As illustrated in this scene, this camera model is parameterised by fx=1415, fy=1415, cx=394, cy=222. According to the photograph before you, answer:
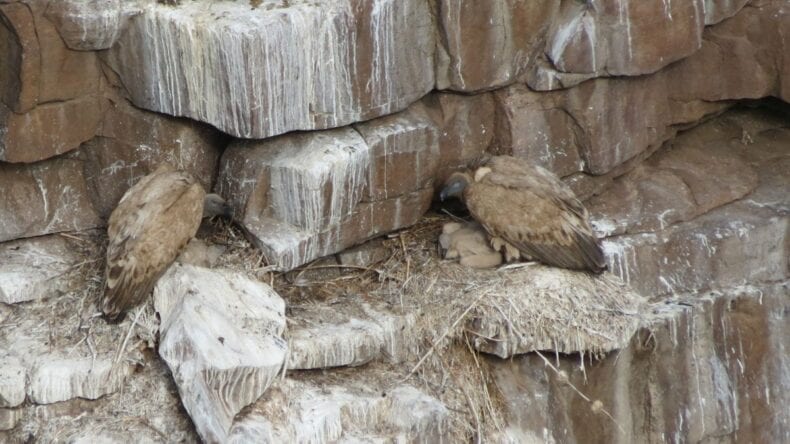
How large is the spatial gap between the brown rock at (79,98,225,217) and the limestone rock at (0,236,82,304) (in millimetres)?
423

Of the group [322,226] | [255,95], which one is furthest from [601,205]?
[255,95]

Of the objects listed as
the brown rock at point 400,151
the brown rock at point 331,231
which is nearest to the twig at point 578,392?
the brown rock at point 331,231

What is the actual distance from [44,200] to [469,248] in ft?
10.0

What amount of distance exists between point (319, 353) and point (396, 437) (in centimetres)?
75

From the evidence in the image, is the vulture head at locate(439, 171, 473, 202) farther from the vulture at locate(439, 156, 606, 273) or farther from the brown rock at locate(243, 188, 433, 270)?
the brown rock at locate(243, 188, 433, 270)

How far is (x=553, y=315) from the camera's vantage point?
981 cm

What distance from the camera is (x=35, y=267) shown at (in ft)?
31.4

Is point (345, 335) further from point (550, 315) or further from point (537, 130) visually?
point (537, 130)

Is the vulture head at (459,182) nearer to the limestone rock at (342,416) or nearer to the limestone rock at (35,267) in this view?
the limestone rock at (342,416)

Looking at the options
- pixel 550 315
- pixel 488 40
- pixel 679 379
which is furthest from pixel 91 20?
pixel 679 379

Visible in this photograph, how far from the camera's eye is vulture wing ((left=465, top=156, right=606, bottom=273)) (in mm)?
10117

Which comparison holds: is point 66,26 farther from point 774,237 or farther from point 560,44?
point 774,237

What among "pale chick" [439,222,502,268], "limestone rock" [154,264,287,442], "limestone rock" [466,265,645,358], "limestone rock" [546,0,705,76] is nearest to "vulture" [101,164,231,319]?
"limestone rock" [154,264,287,442]

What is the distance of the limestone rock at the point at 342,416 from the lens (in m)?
8.64
